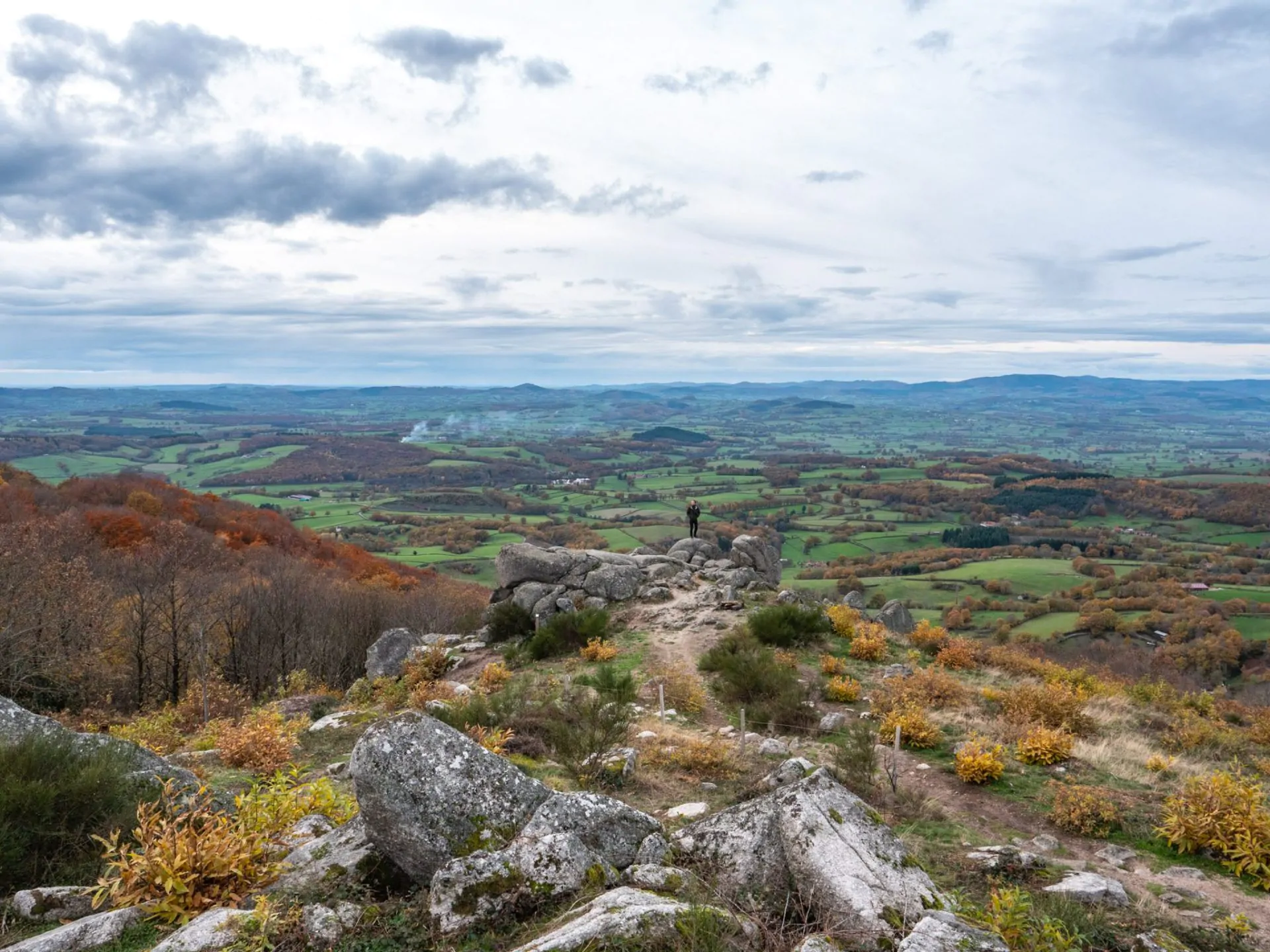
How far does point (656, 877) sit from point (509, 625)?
2280 cm

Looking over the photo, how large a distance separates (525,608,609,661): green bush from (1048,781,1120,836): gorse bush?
53.1 feet

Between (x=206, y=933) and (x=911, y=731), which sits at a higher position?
(x=206, y=933)

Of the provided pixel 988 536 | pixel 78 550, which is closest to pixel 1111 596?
pixel 988 536

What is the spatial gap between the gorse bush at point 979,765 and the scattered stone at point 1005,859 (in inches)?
131

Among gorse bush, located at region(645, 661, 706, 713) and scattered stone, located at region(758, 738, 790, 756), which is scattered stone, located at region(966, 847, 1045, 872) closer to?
scattered stone, located at region(758, 738, 790, 756)

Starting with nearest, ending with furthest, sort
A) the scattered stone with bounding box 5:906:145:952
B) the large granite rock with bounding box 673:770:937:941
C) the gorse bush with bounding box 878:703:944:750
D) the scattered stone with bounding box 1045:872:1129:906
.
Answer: the scattered stone with bounding box 5:906:145:952 < the large granite rock with bounding box 673:770:937:941 < the scattered stone with bounding box 1045:872:1129:906 < the gorse bush with bounding box 878:703:944:750

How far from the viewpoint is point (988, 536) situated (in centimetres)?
10850

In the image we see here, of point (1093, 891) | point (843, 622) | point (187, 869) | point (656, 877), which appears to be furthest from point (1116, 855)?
point (843, 622)

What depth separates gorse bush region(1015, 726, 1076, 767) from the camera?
13570 mm

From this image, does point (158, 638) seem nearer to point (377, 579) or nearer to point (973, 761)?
point (377, 579)

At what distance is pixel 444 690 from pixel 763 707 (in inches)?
372

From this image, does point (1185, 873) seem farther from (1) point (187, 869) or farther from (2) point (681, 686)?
(1) point (187, 869)

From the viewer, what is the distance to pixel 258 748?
14477 millimetres

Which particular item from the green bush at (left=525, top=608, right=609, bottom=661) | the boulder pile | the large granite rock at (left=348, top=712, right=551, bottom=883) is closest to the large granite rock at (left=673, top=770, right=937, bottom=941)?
the large granite rock at (left=348, top=712, right=551, bottom=883)
